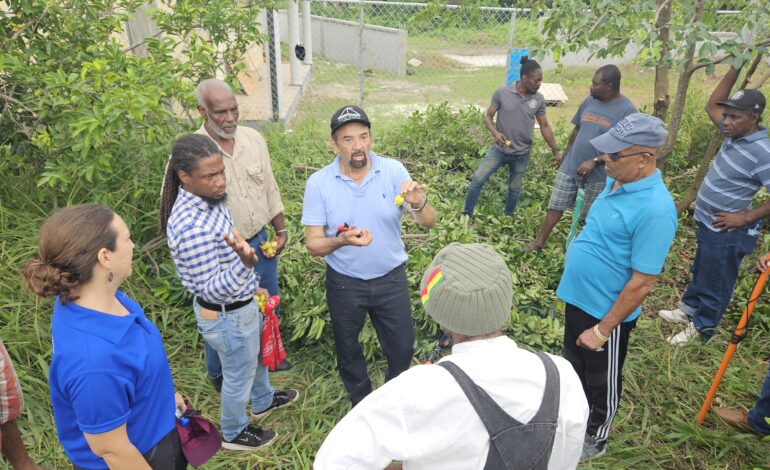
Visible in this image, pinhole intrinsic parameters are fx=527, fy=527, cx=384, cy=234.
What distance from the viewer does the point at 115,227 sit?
5.95ft

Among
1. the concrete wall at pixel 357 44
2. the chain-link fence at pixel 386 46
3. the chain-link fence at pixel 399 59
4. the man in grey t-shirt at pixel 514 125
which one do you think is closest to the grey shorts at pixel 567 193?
the man in grey t-shirt at pixel 514 125

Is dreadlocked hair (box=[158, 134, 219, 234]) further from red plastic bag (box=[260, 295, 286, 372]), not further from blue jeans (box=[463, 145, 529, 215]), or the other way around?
blue jeans (box=[463, 145, 529, 215])

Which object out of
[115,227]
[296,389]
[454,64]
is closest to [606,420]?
[296,389]

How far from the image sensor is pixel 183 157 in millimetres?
2584

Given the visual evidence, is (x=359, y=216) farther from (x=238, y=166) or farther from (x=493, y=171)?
(x=493, y=171)

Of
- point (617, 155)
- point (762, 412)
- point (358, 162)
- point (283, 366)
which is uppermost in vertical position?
point (617, 155)

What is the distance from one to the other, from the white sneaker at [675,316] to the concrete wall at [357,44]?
996cm

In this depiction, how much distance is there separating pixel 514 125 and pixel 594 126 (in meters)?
0.99

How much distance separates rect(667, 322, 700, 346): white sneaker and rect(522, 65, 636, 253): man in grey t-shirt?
4.27 feet

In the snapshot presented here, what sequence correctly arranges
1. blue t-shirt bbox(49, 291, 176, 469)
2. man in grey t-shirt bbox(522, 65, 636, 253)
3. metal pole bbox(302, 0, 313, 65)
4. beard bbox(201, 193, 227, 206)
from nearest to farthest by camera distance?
1. blue t-shirt bbox(49, 291, 176, 469)
2. beard bbox(201, 193, 227, 206)
3. man in grey t-shirt bbox(522, 65, 636, 253)
4. metal pole bbox(302, 0, 313, 65)

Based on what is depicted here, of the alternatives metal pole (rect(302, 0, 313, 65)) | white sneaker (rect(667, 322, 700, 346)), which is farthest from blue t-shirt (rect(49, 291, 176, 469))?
metal pole (rect(302, 0, 313, 65))

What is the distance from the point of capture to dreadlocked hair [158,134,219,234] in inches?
101

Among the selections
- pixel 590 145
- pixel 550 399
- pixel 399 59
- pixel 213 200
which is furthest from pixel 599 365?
pixel 399 59

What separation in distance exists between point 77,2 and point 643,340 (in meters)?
5.09
